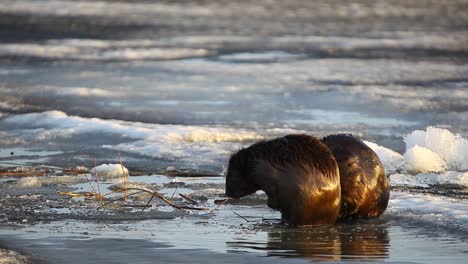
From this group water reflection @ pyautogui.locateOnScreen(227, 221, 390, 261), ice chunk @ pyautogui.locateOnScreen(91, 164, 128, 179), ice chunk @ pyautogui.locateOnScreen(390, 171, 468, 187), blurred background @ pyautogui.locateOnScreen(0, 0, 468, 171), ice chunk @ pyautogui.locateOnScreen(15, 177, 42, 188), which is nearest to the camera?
water reflection @ pyautogui.locateOnScreen(227, 221, 390, 261)

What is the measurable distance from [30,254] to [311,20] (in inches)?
666

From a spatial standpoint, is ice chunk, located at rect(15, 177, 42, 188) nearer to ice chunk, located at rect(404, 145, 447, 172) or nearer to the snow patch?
the snow patch

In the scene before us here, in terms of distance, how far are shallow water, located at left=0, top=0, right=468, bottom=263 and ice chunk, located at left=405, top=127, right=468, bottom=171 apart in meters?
0.01

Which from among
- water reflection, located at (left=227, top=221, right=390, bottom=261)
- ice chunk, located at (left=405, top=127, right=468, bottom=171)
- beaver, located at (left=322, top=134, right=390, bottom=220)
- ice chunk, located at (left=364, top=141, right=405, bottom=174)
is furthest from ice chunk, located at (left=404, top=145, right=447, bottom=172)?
water reflection, located at (left=227, top=221, right=390, bottom=261)

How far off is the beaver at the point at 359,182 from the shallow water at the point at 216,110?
0.55 feet

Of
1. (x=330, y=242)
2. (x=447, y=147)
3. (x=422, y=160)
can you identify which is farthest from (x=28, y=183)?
(x=447, y=147)

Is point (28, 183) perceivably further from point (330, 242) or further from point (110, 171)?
point (330, 242)

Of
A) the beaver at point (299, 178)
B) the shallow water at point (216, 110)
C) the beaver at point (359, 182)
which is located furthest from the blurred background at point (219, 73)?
the beaver at point (299, 178)

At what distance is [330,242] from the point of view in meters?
7.05

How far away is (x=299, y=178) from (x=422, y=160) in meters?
2.83

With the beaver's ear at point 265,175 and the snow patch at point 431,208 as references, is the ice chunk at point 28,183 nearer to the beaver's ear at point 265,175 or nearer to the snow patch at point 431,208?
the beaver's ear at point 265,175

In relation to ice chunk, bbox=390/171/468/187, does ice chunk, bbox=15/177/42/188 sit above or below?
below

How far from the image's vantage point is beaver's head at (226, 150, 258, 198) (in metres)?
7.83

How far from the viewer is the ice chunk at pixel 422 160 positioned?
10.0 m
